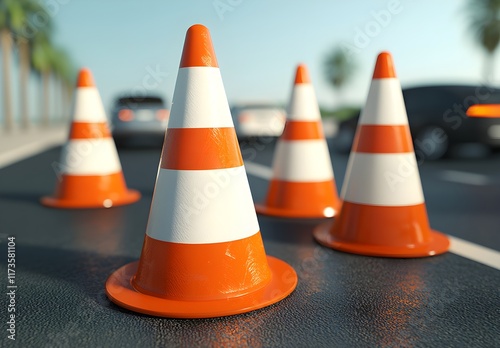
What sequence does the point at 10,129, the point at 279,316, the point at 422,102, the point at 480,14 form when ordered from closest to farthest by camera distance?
the point at 279,316, the point at 422,102, the point at 10,129, the point at 480,14

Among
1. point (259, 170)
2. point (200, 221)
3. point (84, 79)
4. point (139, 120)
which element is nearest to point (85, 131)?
point (84, 79)

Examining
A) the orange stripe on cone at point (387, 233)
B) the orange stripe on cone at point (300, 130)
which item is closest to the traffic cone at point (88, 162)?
the orange stripe on cone at point (300, 130)

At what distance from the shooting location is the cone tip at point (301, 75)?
530 centimetres

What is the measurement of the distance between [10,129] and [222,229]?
3343 centimetres

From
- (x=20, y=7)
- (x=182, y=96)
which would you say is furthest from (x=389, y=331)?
(x=20, y=7)

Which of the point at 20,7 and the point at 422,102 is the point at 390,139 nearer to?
the point at 422,102

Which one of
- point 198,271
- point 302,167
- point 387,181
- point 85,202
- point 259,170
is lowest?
point 259,170

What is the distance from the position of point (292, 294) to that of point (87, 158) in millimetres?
3682

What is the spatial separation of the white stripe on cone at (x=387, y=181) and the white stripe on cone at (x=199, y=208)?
4.27 ft

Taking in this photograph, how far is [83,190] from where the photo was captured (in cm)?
576

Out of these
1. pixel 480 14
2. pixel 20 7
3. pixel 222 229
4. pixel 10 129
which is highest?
pixel 480 14

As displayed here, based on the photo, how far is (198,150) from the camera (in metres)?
2.85

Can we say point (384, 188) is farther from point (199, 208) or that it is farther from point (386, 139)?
point (199, 208)

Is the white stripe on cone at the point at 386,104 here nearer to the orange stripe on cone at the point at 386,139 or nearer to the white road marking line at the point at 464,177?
the orange stripe on cone at the point at 386,139
